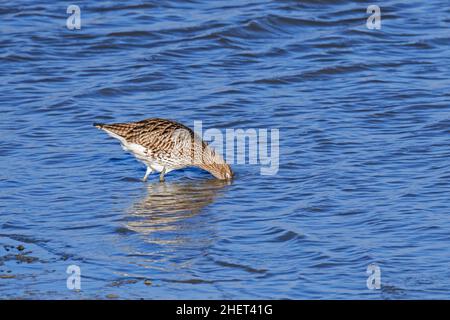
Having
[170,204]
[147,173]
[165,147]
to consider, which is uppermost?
[165,147]

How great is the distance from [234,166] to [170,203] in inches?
52.2

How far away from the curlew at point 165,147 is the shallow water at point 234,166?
20 cm

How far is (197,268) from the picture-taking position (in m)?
8.17

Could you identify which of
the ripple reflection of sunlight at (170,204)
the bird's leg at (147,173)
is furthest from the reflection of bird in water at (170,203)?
the bird's leg at (147,173)

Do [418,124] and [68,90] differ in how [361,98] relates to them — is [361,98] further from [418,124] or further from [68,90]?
[68,90]

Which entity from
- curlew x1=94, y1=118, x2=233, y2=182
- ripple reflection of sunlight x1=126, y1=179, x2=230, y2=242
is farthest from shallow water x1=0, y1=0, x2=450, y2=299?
curlew x1=94, y1=118, x2=233, y2=182

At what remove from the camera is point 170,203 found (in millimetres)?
10227

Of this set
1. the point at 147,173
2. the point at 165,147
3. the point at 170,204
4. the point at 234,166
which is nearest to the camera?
the point at 170,204

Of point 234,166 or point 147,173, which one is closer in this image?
point 147,173

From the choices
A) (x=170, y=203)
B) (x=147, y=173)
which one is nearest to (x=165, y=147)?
(x=147, y=173)

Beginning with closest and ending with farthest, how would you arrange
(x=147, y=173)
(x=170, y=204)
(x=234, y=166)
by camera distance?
(x=170, y=204), (x=147, y=173), (x=234, y=166)

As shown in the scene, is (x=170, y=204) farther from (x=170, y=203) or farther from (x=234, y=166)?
(x=234, y=166)

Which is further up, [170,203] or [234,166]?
[234,166]

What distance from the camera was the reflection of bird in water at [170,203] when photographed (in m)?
9.40
